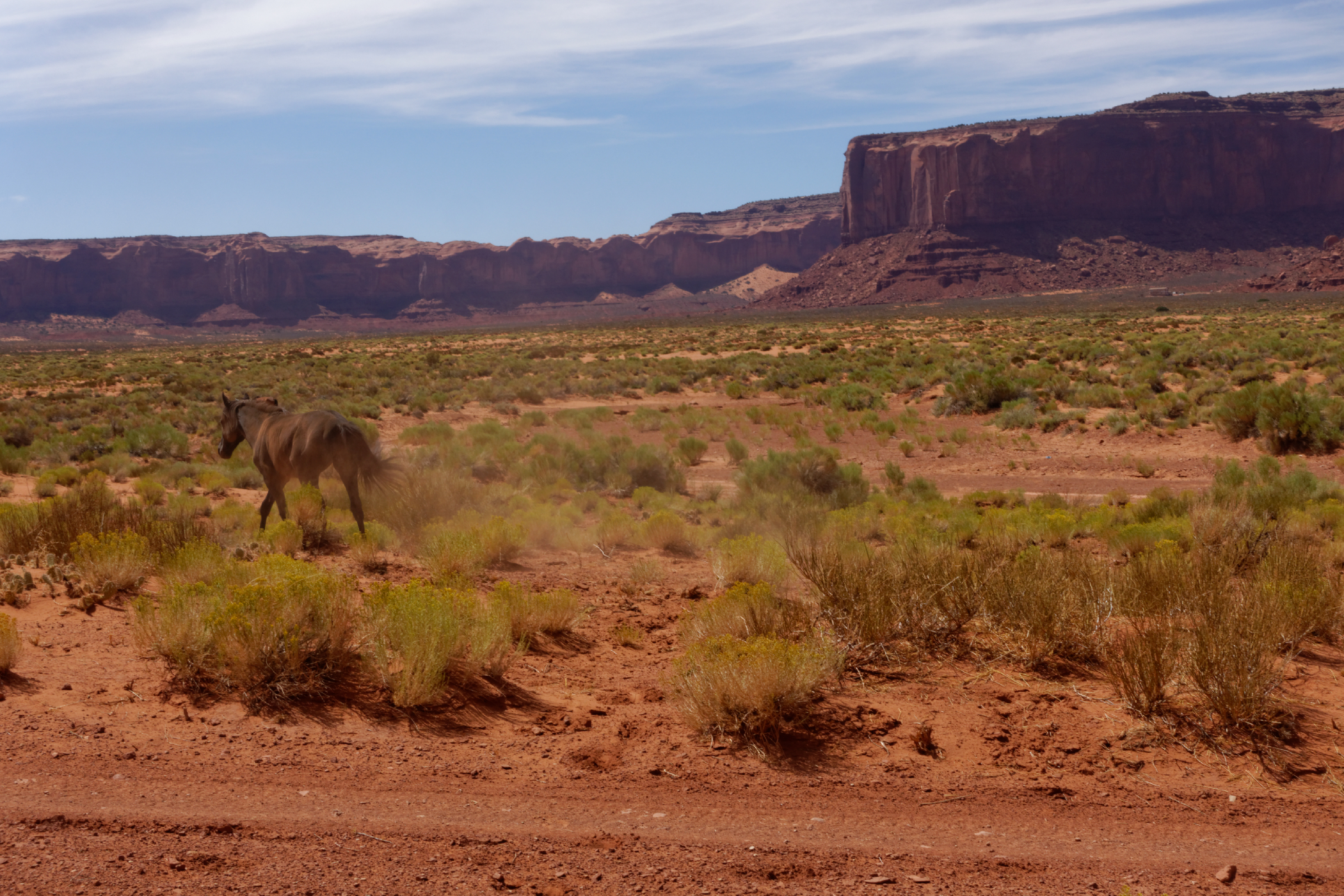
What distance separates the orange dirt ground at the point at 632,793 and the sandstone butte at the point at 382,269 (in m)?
152

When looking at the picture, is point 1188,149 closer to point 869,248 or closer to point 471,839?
point 869,248

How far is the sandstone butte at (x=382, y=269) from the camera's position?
482ft

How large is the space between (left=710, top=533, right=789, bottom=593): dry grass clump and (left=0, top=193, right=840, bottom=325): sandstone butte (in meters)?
149

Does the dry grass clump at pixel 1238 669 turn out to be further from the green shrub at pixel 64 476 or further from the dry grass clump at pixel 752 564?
the green shrub at pixel 64 476

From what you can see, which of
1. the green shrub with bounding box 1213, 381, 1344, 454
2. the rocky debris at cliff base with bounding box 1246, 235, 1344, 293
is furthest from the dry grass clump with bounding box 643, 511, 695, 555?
the rocky debris at cliff base with bounding box 1246, 235, 1344, 293

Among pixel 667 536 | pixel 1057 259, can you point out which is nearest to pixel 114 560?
pixel 667 536

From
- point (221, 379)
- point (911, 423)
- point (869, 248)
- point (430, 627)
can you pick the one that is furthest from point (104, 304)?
point (430, 627)

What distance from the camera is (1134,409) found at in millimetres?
20672

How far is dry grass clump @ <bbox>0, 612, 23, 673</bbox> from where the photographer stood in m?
5.39

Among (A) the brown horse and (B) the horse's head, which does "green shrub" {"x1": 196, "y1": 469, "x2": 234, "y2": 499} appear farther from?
(A) the brown horse

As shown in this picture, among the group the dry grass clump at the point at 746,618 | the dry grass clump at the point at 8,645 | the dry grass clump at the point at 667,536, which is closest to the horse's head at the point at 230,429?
the dry grass clump at the point at 667,536

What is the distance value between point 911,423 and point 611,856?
60.1ft

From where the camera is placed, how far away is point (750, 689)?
509cm

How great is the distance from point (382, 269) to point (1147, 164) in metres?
125
